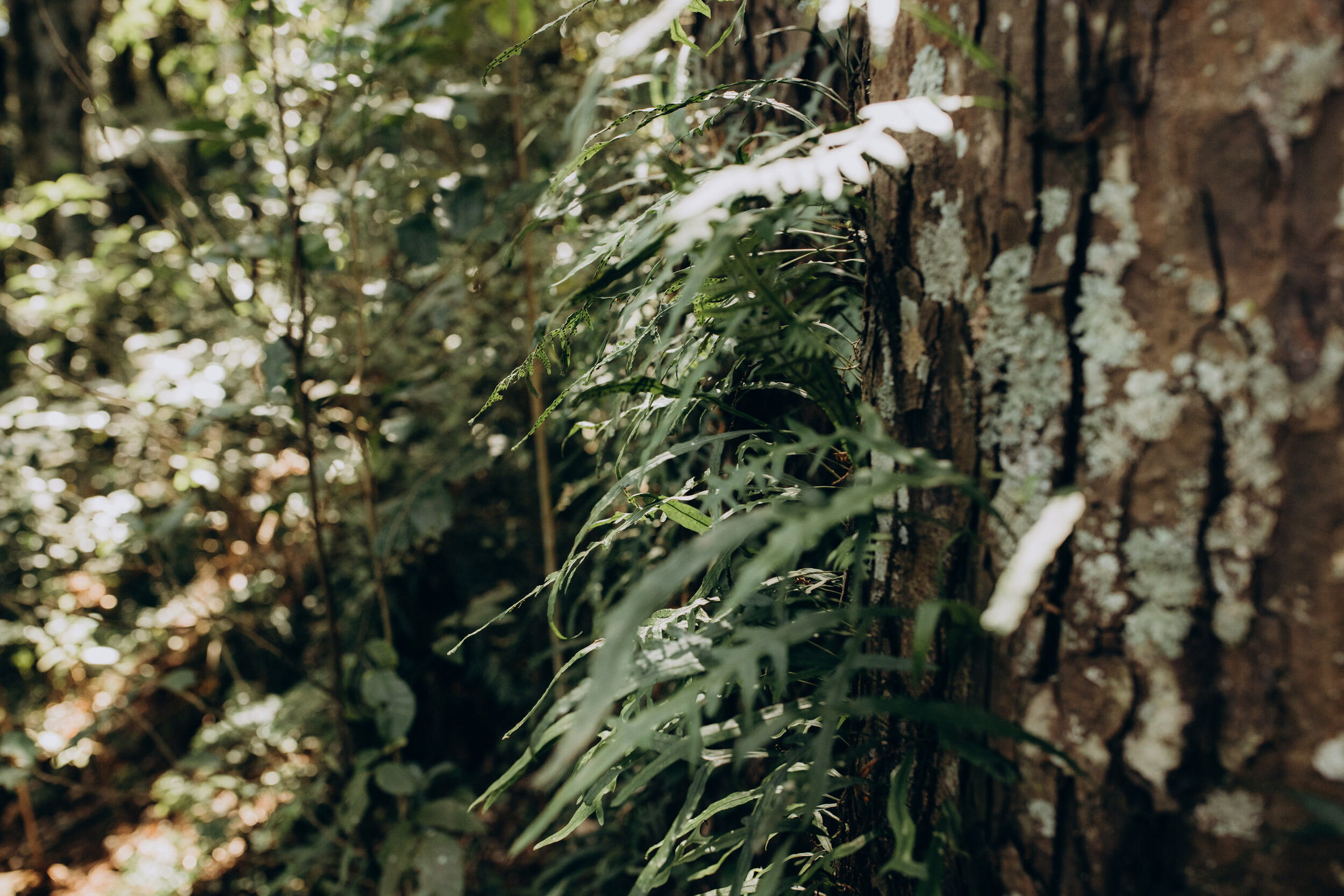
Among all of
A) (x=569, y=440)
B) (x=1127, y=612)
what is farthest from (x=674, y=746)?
(x=569, y=440)

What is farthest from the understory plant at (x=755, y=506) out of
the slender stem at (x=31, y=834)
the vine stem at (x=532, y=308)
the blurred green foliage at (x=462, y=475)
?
the slender stem at (x=31, y=834)

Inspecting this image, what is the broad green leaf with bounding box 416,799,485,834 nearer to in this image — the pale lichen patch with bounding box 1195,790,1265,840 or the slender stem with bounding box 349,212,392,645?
the slender stem with bounding box 349,212,392,645

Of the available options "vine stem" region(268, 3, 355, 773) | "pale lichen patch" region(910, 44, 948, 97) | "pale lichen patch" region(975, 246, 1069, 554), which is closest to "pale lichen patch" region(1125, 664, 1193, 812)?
"pale lichen patch" region(975, 246, 1069, 554)

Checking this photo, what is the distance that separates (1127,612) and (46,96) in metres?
4.49

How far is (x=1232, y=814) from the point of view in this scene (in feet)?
1.25

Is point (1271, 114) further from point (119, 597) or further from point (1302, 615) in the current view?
point (119, 597)

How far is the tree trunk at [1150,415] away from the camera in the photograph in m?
0.35

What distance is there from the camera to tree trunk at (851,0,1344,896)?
0.35 m

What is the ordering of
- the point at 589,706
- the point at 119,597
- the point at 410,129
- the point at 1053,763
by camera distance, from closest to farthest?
the point at 589,706 < the point at 1053,763 < the point at 410,129 < the point at 119,597

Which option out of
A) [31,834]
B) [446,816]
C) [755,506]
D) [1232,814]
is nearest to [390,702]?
[446,816]

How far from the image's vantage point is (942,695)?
1.59ft

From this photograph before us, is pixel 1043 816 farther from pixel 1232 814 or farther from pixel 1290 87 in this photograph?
pixel 1290 87

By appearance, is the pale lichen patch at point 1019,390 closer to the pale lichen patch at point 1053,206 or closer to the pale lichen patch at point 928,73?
the pale lichen patch at point 1053,206

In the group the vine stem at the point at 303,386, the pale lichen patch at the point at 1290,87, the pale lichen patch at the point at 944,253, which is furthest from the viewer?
the vine stem at the point at 303,386
